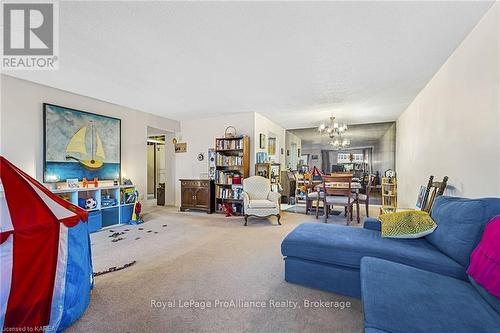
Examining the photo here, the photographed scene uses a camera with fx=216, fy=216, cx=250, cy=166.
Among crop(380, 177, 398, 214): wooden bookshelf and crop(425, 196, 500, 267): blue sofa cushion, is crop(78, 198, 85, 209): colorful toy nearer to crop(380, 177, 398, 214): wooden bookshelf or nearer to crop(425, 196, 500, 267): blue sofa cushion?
crop(425, 196, 500, 267): blue sofa cushion

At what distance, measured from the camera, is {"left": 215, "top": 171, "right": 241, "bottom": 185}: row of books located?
508cm

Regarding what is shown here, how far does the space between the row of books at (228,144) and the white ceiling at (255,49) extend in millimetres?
1195

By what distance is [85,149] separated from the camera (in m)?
3.87

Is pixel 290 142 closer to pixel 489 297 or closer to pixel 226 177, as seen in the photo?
pixel 226 177

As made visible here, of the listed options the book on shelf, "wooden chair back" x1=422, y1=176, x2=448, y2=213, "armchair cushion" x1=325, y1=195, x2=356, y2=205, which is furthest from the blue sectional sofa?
the book on shelf

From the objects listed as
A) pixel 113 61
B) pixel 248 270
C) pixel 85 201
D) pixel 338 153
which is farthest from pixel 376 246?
pixel 338 153

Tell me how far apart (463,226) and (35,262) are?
282 cm

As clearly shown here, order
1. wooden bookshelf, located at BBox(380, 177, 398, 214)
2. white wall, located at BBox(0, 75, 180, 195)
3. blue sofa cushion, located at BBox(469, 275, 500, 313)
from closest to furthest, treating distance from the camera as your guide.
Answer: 1. blue sofa cushion, located at BBox(469, 275, 500, 313)
2. white wall, located at BBox(0, 75, 180, 195)
3. wooden bookshelf, located at BBox(380, 177, 398, 214)

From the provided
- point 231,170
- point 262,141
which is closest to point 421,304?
point 231,170

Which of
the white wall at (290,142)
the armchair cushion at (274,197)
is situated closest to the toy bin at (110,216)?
the armchair cushion at (274,197)

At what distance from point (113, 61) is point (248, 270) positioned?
2.94m

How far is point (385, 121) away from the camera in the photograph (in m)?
6.21

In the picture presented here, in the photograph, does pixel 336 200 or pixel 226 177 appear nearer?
pixel 336 200

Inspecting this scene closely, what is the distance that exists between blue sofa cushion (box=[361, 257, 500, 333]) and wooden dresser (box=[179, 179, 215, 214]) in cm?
414
